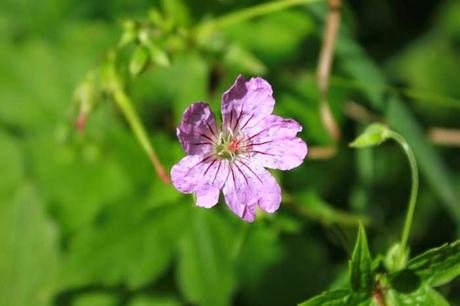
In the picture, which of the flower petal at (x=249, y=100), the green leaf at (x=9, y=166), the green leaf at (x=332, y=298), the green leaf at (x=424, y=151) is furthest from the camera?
the green leaf at (x=9, y=166)

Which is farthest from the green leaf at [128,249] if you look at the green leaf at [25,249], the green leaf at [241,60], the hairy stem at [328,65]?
the hairy stem at [328,65]

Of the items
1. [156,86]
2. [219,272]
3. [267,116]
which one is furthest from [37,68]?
[267,116]

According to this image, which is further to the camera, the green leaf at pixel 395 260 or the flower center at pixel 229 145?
the flower center at pixel 229 145

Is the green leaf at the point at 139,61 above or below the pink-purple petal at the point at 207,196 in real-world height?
above

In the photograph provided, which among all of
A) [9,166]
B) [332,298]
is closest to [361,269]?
[332,298]

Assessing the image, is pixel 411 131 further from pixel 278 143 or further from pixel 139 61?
pixel 139 61

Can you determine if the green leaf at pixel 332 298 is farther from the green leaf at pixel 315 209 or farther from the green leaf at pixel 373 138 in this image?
the green leaf at pixel 315 209
